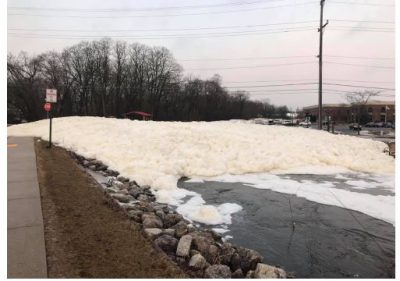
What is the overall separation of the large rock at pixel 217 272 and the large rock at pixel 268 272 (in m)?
0.44

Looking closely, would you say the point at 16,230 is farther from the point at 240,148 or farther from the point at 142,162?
the point at 240,148

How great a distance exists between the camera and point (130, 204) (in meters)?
10.0

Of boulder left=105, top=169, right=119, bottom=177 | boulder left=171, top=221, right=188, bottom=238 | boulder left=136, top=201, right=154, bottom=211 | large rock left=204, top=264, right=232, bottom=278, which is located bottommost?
large rock left=204, top=264, right=232, bottom=278

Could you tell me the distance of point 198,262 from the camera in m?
6.26

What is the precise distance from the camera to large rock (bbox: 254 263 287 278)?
6.05 metres

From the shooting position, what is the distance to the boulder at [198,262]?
622cm

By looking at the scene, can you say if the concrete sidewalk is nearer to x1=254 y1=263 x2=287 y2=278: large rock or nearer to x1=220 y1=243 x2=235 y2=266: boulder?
x1=220 y1=243 x2=235 y2=266: boulder

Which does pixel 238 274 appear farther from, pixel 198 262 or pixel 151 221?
pixel 151 221

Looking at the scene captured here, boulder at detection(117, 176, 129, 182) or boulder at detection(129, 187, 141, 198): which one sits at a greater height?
boulder at detection(117, 176, 129, 182)

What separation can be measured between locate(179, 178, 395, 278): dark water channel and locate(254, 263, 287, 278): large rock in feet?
1.56

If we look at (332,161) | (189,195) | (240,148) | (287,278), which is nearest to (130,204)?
(189,195)

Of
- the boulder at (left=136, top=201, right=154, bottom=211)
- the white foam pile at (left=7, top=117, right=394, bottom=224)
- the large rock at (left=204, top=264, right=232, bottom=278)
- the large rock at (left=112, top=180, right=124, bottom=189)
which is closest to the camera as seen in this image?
the large rock at (left=204, top=264, right=232, bottom=278)

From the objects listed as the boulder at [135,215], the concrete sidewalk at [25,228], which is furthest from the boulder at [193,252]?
the concrete sidewalk at [25,228]

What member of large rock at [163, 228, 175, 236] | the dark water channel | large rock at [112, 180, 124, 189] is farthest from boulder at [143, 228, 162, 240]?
large rock at [112, 180, 124, 189]
